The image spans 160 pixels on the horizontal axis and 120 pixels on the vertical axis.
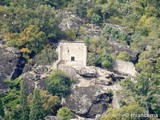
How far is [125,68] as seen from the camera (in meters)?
79.0

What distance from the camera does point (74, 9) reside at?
3529 inches

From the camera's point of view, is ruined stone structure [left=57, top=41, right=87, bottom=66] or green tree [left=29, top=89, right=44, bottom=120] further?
ruined stone structure [left=57, top=41, right=87, bottom=66]

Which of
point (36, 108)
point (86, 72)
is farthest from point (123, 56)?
point (36, 108)

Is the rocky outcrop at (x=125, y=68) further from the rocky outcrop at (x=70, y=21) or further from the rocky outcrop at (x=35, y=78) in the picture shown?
the rocky outcrop at (x=70, y=21)

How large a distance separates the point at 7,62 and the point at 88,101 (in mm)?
9598

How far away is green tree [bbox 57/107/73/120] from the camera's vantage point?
230 ft

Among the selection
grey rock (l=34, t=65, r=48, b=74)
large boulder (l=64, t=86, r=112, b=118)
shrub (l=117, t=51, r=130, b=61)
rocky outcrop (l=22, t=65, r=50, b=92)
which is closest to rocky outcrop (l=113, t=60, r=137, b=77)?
shrub (l=117, t=51, r=130, b=61)

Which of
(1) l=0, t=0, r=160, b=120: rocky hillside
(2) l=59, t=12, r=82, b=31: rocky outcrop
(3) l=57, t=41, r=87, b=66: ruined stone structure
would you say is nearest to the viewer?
(1) l=0, t=0, r=160, b=120: rocky hillside

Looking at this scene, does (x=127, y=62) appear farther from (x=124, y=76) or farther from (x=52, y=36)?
(x=52, y=36)

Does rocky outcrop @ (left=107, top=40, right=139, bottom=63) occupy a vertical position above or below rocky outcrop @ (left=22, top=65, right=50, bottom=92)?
above

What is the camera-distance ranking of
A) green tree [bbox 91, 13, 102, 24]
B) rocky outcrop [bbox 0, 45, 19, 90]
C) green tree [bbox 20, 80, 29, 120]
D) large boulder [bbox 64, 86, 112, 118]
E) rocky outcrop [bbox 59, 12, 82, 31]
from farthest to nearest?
green tree [bbox 91, 13, 102, 24] → rocky outcrop [bbox 59, 12, 82, 31] → rocky outcrop [bbox 0, 45, 19, 90] → large boulder [bbox 64, 86, 112, 118] → green tree [bbox 20, 80, 29, 120]

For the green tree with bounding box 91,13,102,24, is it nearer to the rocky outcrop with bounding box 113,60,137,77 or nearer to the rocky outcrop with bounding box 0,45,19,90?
the rocky outcrop with bounding box 113,60,137,77

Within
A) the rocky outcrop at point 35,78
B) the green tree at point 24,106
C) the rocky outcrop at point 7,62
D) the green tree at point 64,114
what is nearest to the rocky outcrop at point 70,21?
the rocky outcrop at point 7,62

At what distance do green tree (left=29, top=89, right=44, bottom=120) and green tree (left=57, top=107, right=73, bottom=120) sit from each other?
1.52 m
